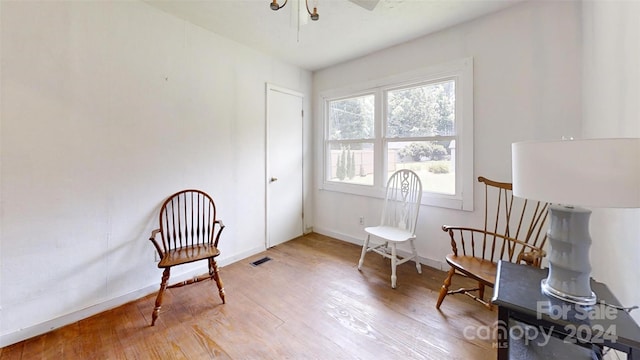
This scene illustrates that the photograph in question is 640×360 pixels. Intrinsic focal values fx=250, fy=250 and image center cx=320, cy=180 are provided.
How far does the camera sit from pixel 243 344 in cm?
161

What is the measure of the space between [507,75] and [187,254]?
3.10 m

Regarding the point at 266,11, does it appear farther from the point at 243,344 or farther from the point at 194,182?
the point at 243,344

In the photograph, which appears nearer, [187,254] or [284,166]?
[187,254]

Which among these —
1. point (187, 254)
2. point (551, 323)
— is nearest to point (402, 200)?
point (551, 323)

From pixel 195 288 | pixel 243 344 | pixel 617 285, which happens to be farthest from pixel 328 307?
pixel 617 285

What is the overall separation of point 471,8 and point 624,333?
2404 mm

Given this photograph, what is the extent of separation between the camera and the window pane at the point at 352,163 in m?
3.25

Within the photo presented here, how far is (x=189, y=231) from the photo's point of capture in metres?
2.42

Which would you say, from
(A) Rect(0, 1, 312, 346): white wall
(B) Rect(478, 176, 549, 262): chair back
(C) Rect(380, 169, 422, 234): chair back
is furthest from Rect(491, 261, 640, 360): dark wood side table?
(A) Rect(0, 1, 312, 346): white wall

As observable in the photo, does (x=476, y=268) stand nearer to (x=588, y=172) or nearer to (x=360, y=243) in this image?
(x=588, y=172)

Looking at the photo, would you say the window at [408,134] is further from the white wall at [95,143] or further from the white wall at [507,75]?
the white wall at [95,143]

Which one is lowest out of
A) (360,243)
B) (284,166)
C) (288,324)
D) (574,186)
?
(288,324)

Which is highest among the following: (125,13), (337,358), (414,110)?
(125,13)

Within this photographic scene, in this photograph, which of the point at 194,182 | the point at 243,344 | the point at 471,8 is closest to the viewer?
the point at 243,344
